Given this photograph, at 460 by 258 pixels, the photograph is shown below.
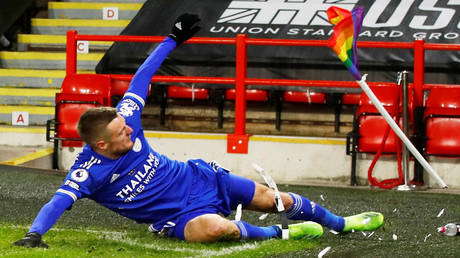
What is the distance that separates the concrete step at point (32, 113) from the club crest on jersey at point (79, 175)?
6730 millimetres

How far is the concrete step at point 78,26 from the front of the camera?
12820 mm

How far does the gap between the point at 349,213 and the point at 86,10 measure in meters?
7.19

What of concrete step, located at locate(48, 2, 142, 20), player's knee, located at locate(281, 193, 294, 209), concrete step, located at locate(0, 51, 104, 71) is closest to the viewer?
player's knee, located at locate(281, 193, 294, 209)

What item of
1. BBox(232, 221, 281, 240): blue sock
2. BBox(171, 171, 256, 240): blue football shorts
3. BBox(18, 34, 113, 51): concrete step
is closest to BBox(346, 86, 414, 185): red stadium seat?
BBox(171, 171, 256, 240): blue football shorts

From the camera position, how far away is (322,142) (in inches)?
374

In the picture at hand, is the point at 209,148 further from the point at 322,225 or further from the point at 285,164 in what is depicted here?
the point at 322,225

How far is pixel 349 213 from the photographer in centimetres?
698

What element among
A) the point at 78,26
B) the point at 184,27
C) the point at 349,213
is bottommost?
the point at 349,213

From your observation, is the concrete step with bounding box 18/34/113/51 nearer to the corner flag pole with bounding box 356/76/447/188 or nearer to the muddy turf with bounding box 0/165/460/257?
the muddy turf with bounding box 0/165/460/257

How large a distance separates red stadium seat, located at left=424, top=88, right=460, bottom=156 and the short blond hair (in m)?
4.63

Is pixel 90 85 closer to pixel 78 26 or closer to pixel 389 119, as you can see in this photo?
pixel 78 26

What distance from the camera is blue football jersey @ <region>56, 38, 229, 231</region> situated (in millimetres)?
5148

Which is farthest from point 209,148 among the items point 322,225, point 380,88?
point 322,225

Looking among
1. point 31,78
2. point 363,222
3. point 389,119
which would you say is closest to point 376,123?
point 389,119
